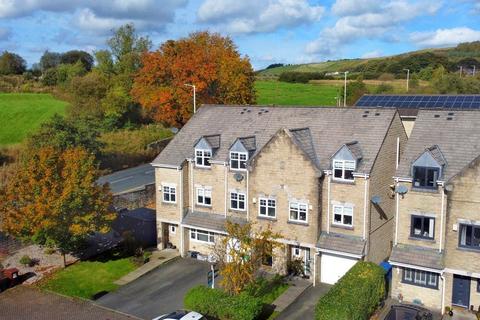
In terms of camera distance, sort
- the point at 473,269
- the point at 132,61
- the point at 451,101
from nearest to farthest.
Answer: the point at 473,269 < the point at 451,101 < the point at 132,61

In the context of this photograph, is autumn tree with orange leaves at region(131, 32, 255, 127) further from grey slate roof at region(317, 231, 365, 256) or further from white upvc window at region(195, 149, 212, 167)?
grey slate roof at region(317, 231, 365, 256)

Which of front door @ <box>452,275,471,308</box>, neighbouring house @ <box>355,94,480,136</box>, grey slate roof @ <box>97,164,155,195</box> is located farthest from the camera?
grey slate roof @ <box>97,164,155,195</box>

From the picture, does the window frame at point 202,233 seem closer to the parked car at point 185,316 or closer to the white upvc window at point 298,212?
the white upvc window at point 298,212

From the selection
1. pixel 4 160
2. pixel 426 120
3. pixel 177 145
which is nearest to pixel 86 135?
pixel 4 160

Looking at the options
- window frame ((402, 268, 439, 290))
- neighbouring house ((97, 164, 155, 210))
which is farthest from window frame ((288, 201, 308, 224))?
neighbouring house ((97, 164, 155, 210))

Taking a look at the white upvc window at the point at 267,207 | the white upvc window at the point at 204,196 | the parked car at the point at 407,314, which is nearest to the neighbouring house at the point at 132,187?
the white upvc window at the point at 204,196

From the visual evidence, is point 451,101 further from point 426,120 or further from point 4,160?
point 4,160
